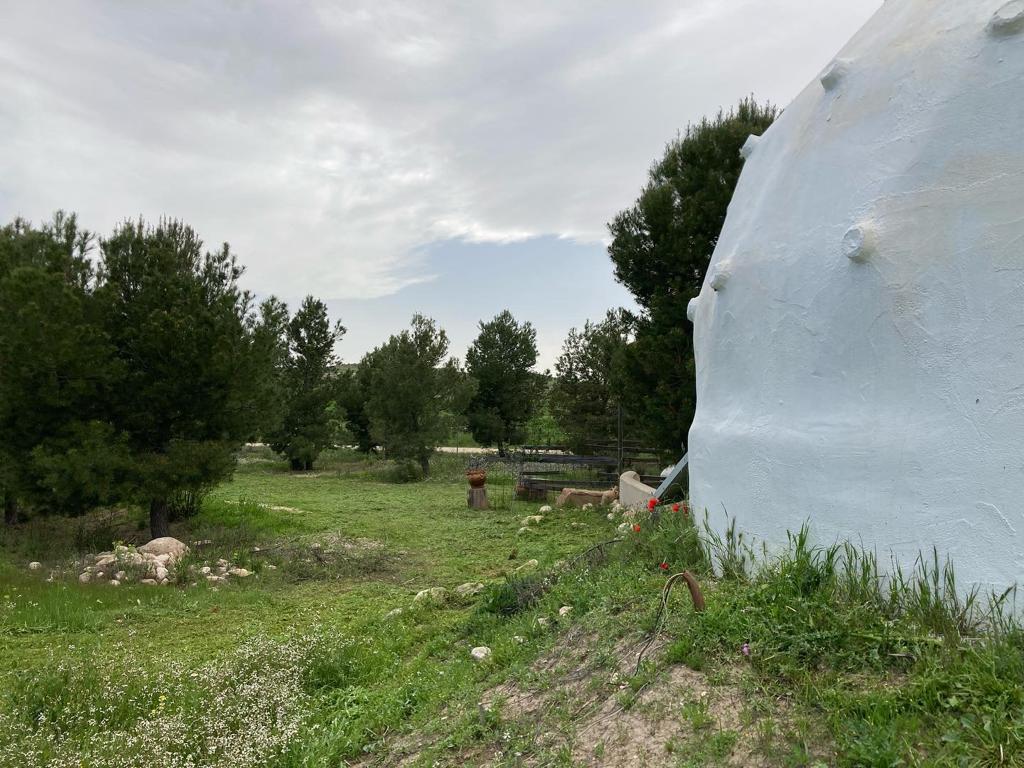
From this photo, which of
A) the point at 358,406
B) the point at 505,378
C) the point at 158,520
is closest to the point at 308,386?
the point at 358,406

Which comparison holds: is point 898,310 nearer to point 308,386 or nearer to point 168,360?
point 168,360

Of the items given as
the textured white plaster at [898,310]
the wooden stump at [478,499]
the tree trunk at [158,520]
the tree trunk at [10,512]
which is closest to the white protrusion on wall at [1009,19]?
the textured white plaster at [898,310]

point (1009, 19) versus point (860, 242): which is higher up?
point (1009, 19)

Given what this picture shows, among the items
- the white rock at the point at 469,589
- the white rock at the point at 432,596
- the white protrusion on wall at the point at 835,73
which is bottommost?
the white rock at the point at 469,589

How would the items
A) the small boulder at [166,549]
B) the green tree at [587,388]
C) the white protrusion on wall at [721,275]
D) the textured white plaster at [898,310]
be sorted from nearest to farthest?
the textured white plaster at [898,310] < the white protrusion on wall at [721,275] < the small boulder at [166,549] < the green tree at [587,388]

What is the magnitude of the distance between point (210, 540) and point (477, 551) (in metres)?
4.62

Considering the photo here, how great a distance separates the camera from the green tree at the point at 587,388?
2091 centimetres

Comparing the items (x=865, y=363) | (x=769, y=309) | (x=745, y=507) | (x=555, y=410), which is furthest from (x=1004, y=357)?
(x=555, y=410)

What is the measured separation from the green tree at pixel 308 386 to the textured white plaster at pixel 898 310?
904 inches

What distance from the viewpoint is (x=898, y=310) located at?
3.53m

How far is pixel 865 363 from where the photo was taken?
146 inches

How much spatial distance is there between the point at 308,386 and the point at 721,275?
23.3 m

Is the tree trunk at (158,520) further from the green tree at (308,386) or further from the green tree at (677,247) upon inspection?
the green tree at (308,386)

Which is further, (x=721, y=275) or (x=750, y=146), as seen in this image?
(x=750, y=146)
